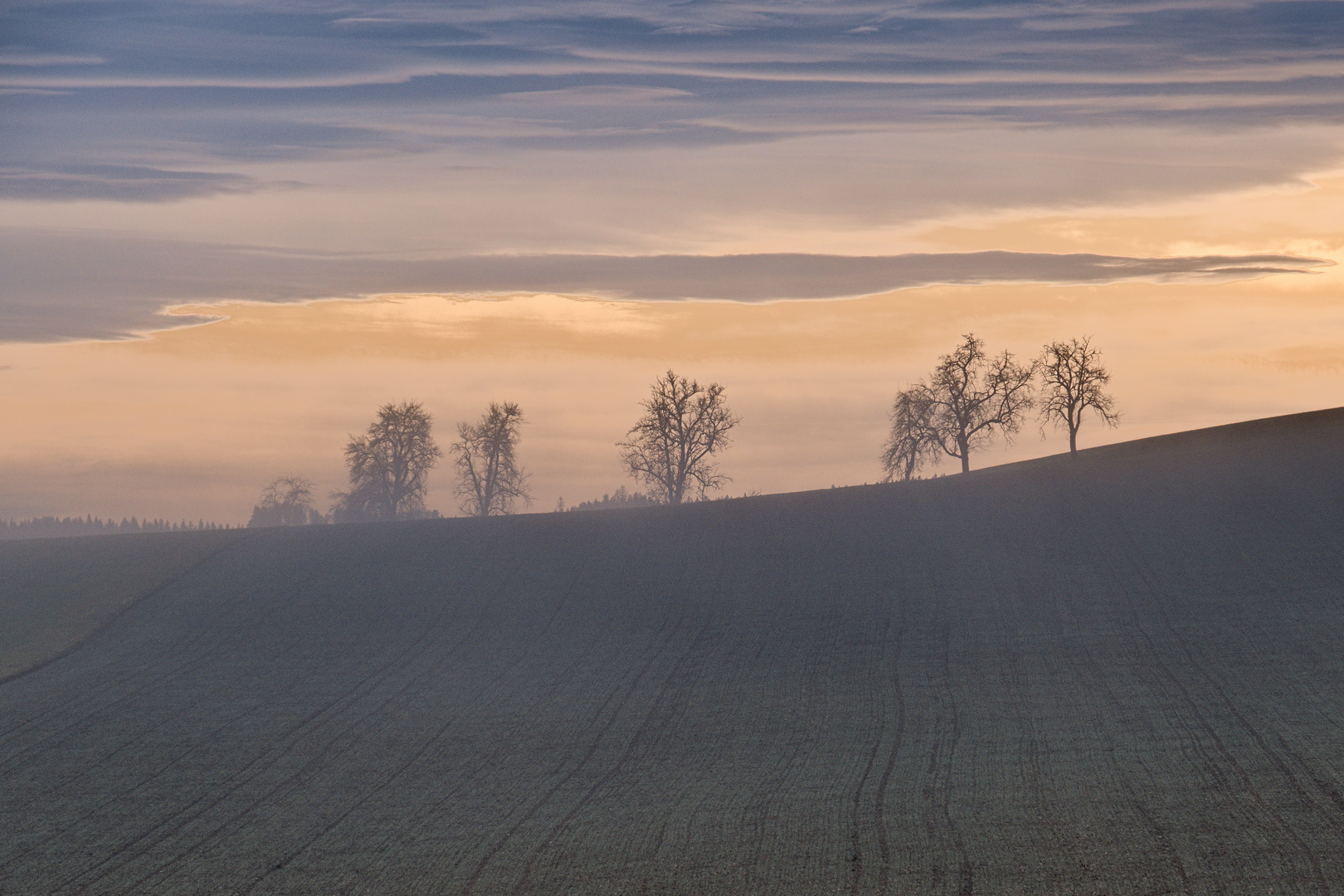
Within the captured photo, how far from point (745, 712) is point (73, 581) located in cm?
3269

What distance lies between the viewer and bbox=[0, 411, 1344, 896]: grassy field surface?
682 inches

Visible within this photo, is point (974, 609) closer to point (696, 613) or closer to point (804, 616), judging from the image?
point (804, 616)

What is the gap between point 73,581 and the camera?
4462cm

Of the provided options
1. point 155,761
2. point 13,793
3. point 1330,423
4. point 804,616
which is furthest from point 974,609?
point 1330,423

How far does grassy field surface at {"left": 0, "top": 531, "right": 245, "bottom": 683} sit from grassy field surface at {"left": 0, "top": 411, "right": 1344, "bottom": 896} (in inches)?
48.2

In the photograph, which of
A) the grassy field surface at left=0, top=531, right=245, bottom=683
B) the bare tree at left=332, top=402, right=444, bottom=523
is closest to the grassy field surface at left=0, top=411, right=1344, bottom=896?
the grassy field surface at left=0, top=531, right=245, bottom=683

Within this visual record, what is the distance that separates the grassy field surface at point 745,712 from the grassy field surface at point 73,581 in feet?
4.02

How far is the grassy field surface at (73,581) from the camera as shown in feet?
119

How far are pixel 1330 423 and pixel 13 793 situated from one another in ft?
179

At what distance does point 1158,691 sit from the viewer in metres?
24.8

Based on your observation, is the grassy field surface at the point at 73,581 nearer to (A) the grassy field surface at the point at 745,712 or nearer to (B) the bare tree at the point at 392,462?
(A) the grassy field surface at the point at 745,712

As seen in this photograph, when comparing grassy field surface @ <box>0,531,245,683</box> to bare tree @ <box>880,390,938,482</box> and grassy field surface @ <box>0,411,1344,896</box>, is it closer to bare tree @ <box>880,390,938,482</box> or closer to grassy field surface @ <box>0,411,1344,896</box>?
grassy field surface @ <box>0,411,1344,896</box>

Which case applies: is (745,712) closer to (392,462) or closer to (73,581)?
(73,581)

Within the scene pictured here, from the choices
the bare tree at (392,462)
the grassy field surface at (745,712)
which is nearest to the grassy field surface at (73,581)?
the grassy field surface at (745,712)
